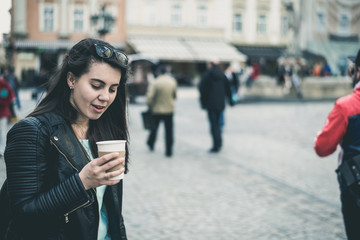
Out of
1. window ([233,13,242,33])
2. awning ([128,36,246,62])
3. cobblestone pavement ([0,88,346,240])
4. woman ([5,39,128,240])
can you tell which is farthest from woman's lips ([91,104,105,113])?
window ([233,13,242,33])

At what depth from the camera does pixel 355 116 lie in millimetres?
3082

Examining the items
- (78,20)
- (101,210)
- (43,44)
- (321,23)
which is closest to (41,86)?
(101,210)

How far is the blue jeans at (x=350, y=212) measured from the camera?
3.09 meters

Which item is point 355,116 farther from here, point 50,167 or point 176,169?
point 176,169

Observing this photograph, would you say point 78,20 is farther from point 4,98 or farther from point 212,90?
point 212,90

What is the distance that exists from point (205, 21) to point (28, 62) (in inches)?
612

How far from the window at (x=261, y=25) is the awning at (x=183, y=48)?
3.63 metres

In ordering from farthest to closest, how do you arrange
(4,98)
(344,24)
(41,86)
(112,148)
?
1. (344,24)
2. (4,98)
3. (41,86)
4. (112,148)

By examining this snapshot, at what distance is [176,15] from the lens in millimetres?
42812

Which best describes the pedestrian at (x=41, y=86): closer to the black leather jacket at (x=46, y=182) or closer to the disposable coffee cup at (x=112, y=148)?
the black leather jacket at (x=46, y=182)

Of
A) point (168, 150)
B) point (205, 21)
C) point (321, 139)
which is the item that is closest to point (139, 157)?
point (168, 150)

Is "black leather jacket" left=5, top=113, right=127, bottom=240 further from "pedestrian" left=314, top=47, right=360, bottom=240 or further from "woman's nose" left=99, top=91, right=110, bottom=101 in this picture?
"pedestrian" left=314, top=47, right=360, bottom=240

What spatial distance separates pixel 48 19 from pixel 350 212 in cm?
3917

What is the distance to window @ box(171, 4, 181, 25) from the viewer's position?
4262 centimetres
